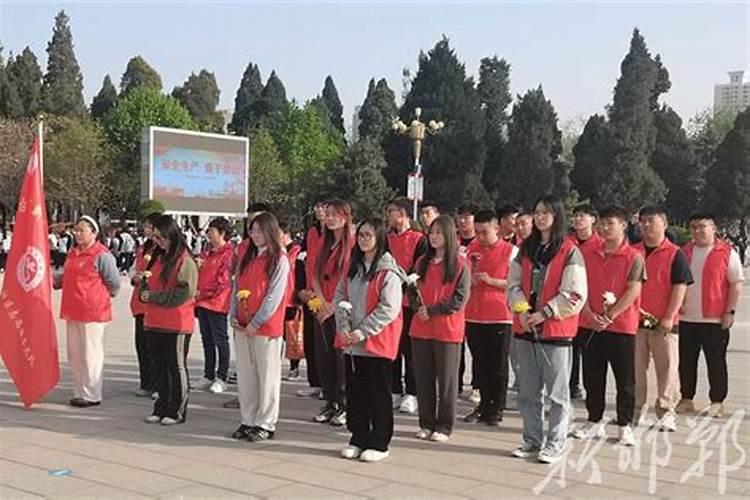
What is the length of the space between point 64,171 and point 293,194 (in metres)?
11.0

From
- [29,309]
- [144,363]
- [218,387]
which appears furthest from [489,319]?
[29,309]

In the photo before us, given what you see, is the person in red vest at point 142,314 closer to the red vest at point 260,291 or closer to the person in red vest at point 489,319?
the red vest at point 260,291

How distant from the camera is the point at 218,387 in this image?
7.79m

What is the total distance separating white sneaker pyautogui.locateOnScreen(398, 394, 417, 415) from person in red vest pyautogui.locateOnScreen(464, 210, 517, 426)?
0.49m

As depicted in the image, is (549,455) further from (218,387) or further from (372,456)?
(218,387)

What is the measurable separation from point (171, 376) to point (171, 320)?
0.41 meters

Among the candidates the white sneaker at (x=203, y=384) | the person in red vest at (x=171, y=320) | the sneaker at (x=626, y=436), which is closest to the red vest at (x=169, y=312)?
the person in red vest at (x=171, y=320)

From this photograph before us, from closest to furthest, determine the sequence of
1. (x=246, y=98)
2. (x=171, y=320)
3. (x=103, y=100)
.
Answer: (x=171, y=320)
(x=103, y=100)
(x=246, y=98)

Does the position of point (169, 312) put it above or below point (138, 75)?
below

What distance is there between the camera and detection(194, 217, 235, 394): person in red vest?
796 cm

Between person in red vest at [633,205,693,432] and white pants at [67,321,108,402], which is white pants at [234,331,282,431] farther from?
person in red vest at [633,205,693,432]

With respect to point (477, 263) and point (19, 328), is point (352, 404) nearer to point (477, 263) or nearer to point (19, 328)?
point (477, 263)

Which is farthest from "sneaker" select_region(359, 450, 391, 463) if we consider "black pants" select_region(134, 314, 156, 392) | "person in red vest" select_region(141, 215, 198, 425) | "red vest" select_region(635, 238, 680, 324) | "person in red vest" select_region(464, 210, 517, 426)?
"black pants" select_region(134, 314, 156, 392)

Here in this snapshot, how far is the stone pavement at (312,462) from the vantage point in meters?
4.75
